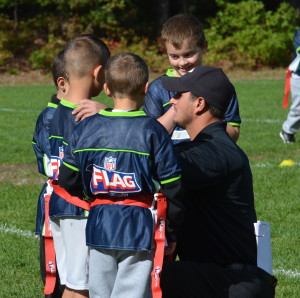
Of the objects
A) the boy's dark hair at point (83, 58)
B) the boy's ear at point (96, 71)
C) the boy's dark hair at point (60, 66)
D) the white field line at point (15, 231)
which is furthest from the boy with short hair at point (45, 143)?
the white field line at point (15, 231)

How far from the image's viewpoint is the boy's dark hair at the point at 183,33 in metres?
5.68

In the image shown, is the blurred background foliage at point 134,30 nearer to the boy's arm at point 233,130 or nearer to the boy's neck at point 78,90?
the boy's arm at point 233,130

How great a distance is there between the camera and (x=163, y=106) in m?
5.69

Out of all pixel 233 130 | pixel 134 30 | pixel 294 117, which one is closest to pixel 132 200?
pixel 233 130

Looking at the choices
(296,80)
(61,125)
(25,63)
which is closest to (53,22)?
(25,63)

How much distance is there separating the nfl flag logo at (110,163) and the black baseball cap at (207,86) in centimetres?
64

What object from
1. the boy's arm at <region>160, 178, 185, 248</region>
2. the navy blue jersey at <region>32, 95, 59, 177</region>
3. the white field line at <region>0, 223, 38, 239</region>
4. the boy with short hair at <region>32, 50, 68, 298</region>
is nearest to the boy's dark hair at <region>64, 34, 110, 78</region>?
the boy with short hair at <region>32, 50, 68, 298</region>

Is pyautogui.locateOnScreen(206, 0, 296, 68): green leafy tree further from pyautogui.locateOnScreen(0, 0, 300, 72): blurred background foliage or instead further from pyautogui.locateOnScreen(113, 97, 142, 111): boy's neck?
pyautogui.locateOnScreen(113, 97, 142, 111): boy's neck

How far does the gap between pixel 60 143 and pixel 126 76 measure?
2.58ft

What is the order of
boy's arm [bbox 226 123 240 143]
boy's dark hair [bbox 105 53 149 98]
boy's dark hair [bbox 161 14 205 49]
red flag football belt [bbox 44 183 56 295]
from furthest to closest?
boy's dark hair [bbox 161 14 205 49], boy's arm [bbox 226 123 240 143], red flag football belt [bbox 44 183 56 295], boy's dark hair [bbox 105 53 149 98]

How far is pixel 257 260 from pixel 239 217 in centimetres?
32

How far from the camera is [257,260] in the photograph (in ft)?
15.4

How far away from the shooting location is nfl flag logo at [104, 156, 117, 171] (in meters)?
4.14

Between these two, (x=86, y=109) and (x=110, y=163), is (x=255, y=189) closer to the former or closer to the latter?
(x=86, y=109)
